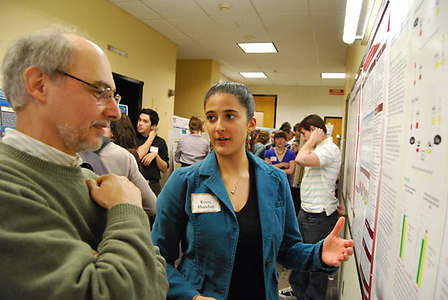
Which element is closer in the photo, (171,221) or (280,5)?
(171,221)

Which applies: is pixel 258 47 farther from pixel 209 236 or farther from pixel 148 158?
pixel 209 236


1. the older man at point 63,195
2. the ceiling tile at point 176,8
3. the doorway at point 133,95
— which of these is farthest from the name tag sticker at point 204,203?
the doorway at point 133,95

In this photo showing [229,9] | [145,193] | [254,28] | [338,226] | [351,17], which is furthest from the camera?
[254,28]

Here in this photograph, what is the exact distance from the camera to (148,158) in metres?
3.69

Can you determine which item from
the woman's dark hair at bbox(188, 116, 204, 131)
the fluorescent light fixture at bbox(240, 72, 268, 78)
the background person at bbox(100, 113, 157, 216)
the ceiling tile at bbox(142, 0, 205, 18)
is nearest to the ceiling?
the ceiling tile at bbox(142, 0, 205, 18)

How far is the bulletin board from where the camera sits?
0.49m

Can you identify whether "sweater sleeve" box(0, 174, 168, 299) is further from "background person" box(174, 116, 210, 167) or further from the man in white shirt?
"background person" box(174, 116, 210, 167)

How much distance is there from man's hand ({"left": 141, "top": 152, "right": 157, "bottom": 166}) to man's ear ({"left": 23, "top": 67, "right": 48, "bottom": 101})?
9.66 ft

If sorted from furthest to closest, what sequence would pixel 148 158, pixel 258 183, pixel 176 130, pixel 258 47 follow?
pixel 258 47 → pixel 176 130 → pixel 148 158 → pixel 258 183

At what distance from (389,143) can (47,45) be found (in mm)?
988

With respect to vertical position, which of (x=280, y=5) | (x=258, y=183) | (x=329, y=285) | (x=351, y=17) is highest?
(x=280, y=5)

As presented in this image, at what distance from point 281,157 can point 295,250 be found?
142 inches

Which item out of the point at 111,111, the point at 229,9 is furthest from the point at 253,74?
the point at 111,111

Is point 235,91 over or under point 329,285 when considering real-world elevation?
over
